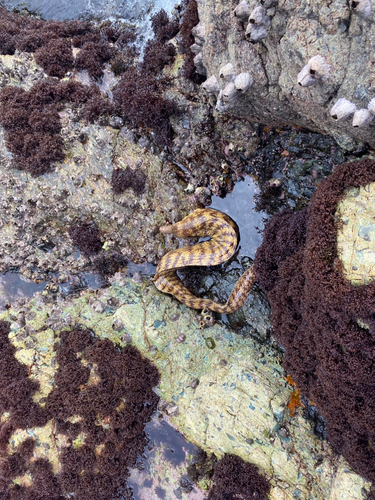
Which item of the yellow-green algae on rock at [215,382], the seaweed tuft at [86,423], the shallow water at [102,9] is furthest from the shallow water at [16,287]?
the shallow water at [102,9]

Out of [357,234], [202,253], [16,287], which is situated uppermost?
[357,234]

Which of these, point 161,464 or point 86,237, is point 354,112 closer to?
point 86,237

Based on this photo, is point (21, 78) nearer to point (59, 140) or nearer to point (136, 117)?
point (59, 140)

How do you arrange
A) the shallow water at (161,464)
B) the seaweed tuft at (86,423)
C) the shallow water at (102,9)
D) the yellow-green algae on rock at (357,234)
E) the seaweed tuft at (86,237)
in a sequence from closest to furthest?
1. the yellow-green algae on rock at (357,234)
2. the seaweed tuft at (86,423)
3. the shallow water at (161,464)
4. the seaweed tuft at (86,237)
5. the shallow water at (102,9)

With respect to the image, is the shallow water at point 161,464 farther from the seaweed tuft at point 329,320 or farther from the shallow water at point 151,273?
the seaweed tuft at point 329,320

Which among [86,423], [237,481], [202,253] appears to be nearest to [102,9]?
[202,253]

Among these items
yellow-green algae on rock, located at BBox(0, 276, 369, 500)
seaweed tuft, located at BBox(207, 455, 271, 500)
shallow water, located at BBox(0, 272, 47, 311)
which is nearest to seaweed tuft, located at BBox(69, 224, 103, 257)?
yellow-green algae on rock, located at BBox(0, 276, 369, 500)
